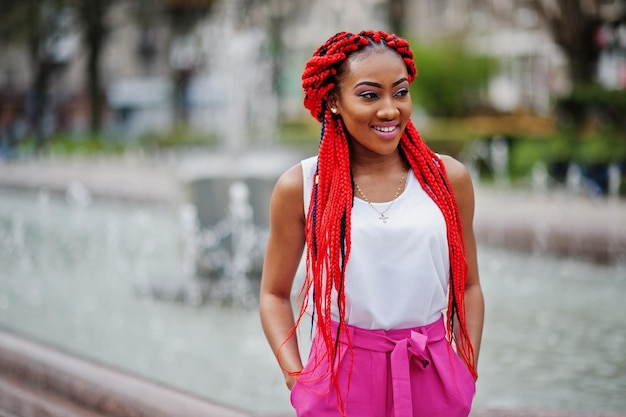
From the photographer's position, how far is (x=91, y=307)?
6941 millimetres

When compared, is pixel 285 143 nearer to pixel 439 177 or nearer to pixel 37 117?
pixel 37 117

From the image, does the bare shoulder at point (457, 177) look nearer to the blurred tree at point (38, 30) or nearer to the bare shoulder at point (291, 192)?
the bare shoulder at point (291, 192)

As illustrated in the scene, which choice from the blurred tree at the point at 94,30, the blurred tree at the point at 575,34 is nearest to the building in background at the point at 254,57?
the blurred tree at the point at 575,34

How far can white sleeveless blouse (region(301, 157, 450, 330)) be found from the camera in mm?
2018

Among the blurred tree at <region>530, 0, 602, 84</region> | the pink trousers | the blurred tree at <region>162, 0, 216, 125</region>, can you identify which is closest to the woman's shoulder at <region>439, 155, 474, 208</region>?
the pink trousers

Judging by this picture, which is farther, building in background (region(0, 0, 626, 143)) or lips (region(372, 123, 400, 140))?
building in background (region(0, 0, 626, 143))

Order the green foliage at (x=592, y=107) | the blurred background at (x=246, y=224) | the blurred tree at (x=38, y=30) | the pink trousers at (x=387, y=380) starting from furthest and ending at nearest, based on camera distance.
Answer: the blurred tree at (x=38, y=30), the green foliage at (x=592, y=107), the blurred background at (x=246, y=224), the pink trousers at (x=387, y=380)

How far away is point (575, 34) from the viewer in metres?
16.8

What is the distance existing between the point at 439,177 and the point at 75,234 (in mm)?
9567

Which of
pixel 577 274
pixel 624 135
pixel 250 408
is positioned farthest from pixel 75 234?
pixel 624 135

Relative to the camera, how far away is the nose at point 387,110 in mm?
2004

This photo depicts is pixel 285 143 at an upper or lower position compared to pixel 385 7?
lower

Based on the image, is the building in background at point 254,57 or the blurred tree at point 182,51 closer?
the building in background at point 254,57

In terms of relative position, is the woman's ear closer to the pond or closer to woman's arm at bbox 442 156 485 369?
woman's arm at bbox 442 156 485 369
